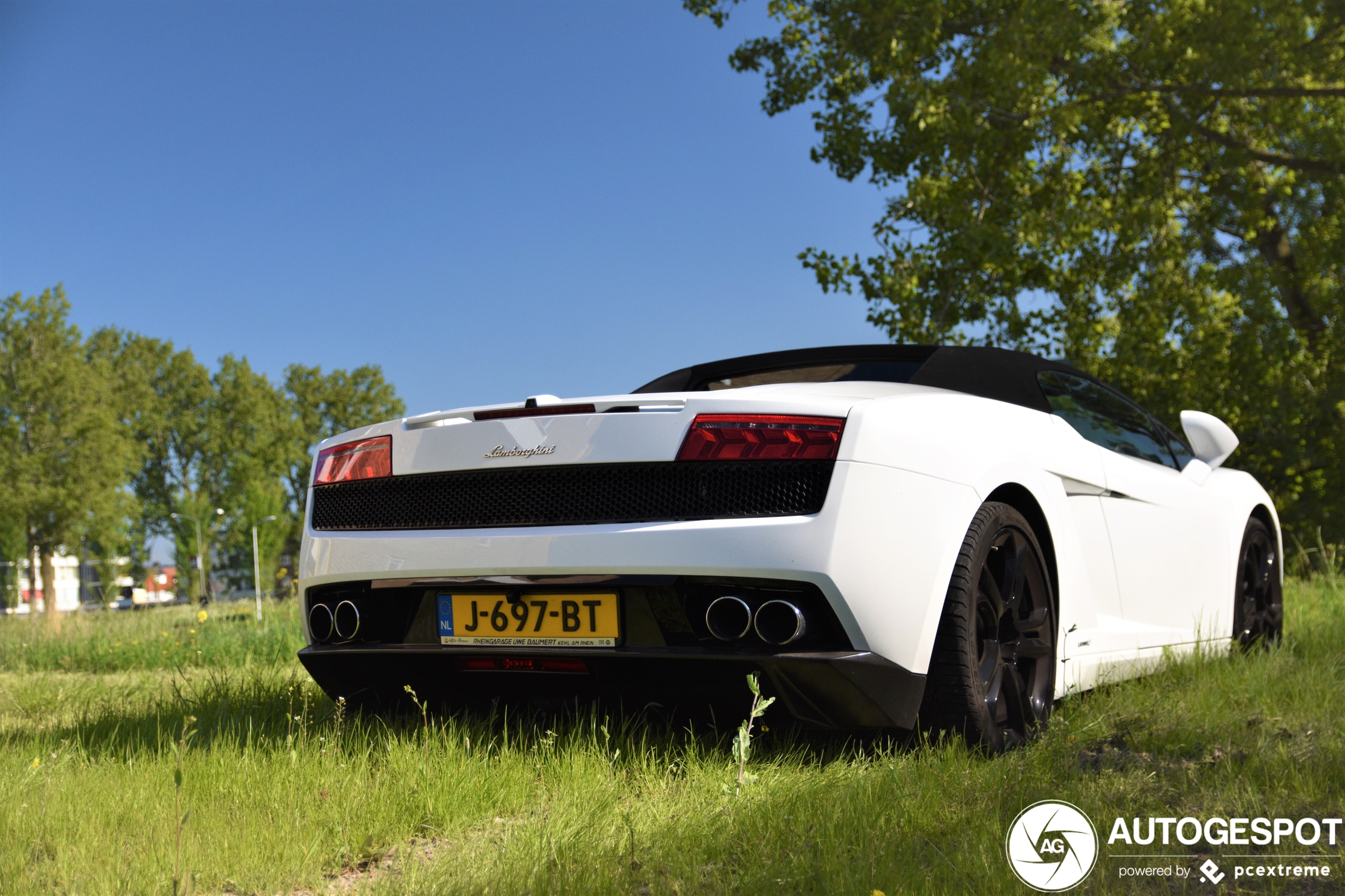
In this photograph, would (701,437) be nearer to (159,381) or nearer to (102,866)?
(102,866)

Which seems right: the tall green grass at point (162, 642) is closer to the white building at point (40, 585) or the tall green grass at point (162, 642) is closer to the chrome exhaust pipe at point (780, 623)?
the chrome exhaust pipe at point (780, 623)

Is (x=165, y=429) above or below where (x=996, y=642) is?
above

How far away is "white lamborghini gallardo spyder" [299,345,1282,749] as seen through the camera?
8.18 feet

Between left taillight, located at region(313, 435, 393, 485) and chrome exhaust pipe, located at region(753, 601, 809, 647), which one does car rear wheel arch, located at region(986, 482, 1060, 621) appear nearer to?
chrome exhaust pipe, located at region(753, 601, 809, 647)

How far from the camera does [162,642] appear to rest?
709 cm

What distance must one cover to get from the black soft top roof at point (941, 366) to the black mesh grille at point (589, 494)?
0.89m

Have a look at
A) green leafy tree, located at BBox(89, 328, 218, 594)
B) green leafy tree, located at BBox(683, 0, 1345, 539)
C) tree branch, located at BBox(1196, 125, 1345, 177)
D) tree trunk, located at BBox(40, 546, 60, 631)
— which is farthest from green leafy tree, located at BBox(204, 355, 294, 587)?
tree branch, located at BBox(1196, 125, 1345, 177)

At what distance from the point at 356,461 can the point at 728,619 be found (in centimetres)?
130

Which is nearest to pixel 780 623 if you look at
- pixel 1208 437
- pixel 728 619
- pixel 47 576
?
pixel 728 619

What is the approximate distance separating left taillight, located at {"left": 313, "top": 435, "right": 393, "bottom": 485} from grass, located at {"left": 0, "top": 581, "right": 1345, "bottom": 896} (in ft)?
2.33

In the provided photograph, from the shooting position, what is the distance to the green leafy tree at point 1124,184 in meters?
11.9

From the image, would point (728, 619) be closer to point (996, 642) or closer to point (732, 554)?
point (732, 554)

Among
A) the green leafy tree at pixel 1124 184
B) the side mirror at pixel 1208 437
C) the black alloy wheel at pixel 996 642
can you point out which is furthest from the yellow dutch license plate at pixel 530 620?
the green leafy tree at pixel 1124 184

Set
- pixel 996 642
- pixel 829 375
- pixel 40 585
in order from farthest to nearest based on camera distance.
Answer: pixel 40 585, pixel 829 375, pixel 996 642
